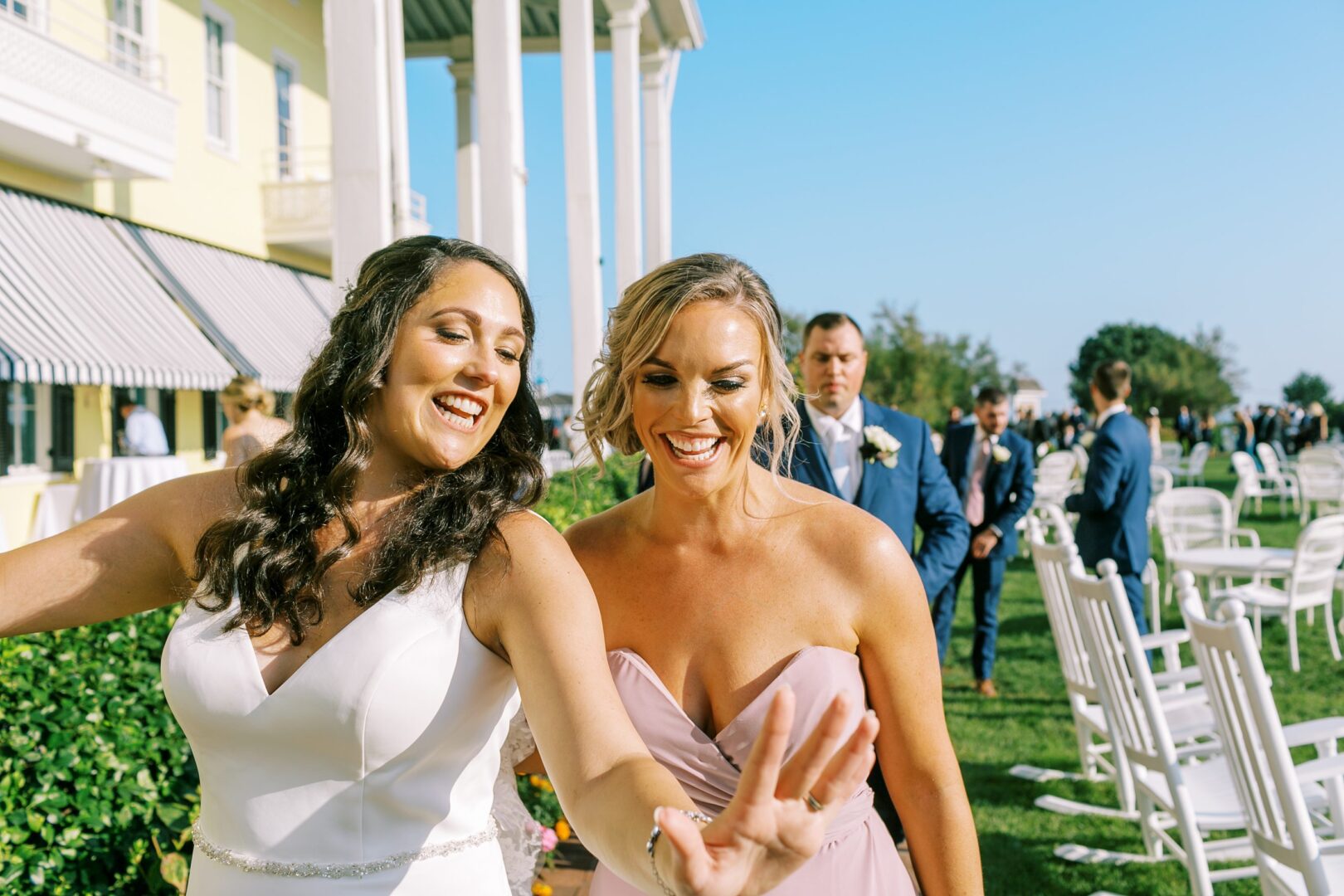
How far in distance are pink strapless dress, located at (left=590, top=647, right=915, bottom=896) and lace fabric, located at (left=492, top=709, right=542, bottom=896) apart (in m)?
0.22

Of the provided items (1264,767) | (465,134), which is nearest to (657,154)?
(465,134)

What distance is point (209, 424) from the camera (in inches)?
684

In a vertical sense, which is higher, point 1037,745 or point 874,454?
point 874,454

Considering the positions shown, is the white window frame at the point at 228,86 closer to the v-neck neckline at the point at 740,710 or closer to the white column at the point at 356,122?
the white column at the point at 356,122

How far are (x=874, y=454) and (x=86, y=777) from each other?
3.35 metres

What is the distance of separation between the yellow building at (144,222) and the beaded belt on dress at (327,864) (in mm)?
8892

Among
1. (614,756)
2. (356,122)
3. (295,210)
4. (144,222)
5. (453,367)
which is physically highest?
(295,210)

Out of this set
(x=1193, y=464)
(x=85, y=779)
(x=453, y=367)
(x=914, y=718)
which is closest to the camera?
(x=453, y=367)

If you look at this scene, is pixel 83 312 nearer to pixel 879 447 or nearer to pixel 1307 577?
pixel 879 447

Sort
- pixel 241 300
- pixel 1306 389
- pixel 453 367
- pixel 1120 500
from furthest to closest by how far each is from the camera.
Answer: pixel 1306 389 < pixel 241 300 < pixel 1120 500 < pixel 453 367

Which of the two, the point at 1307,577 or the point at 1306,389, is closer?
the point at 1307,577

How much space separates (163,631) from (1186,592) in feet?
11.9

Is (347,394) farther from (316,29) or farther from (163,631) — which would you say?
(316,29)

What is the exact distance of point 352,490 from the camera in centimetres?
214
